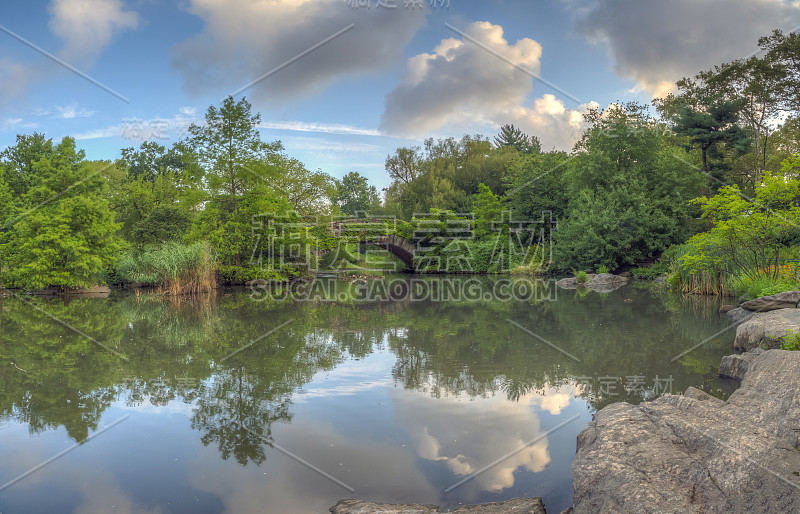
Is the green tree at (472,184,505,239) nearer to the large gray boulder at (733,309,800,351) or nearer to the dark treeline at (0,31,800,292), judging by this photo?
the dark treeline at (0,31,800,292)

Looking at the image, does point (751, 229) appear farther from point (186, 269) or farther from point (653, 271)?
point (186, 269)

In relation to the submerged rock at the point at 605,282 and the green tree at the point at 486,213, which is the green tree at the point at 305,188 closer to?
the green tree at the point at 486,213

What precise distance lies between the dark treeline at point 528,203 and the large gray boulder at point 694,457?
31.7 ft

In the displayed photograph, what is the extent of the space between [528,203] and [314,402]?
1110 inches

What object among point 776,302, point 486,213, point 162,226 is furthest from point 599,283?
point 162,226

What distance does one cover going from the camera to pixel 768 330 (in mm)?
7543

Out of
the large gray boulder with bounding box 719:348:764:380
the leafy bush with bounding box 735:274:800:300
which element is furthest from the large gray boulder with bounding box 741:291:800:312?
the large gray boulder with bounding box 719:348:764:380

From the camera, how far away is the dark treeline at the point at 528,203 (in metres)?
16.9

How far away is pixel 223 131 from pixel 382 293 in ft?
32.7

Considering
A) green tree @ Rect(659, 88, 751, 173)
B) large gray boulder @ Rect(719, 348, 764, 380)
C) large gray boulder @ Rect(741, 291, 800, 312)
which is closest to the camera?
large gray boulder @ Rect(719, 348, 764, 380)

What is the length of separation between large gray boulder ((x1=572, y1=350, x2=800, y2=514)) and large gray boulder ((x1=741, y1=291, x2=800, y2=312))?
20.8 feet

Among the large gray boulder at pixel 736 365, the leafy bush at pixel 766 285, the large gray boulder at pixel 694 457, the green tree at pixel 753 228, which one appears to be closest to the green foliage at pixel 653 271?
the green tree at pixel 753 228

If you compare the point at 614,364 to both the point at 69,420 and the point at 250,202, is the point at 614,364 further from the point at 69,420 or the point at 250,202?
the point at 250,202

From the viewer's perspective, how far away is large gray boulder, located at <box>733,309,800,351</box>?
280 inches
